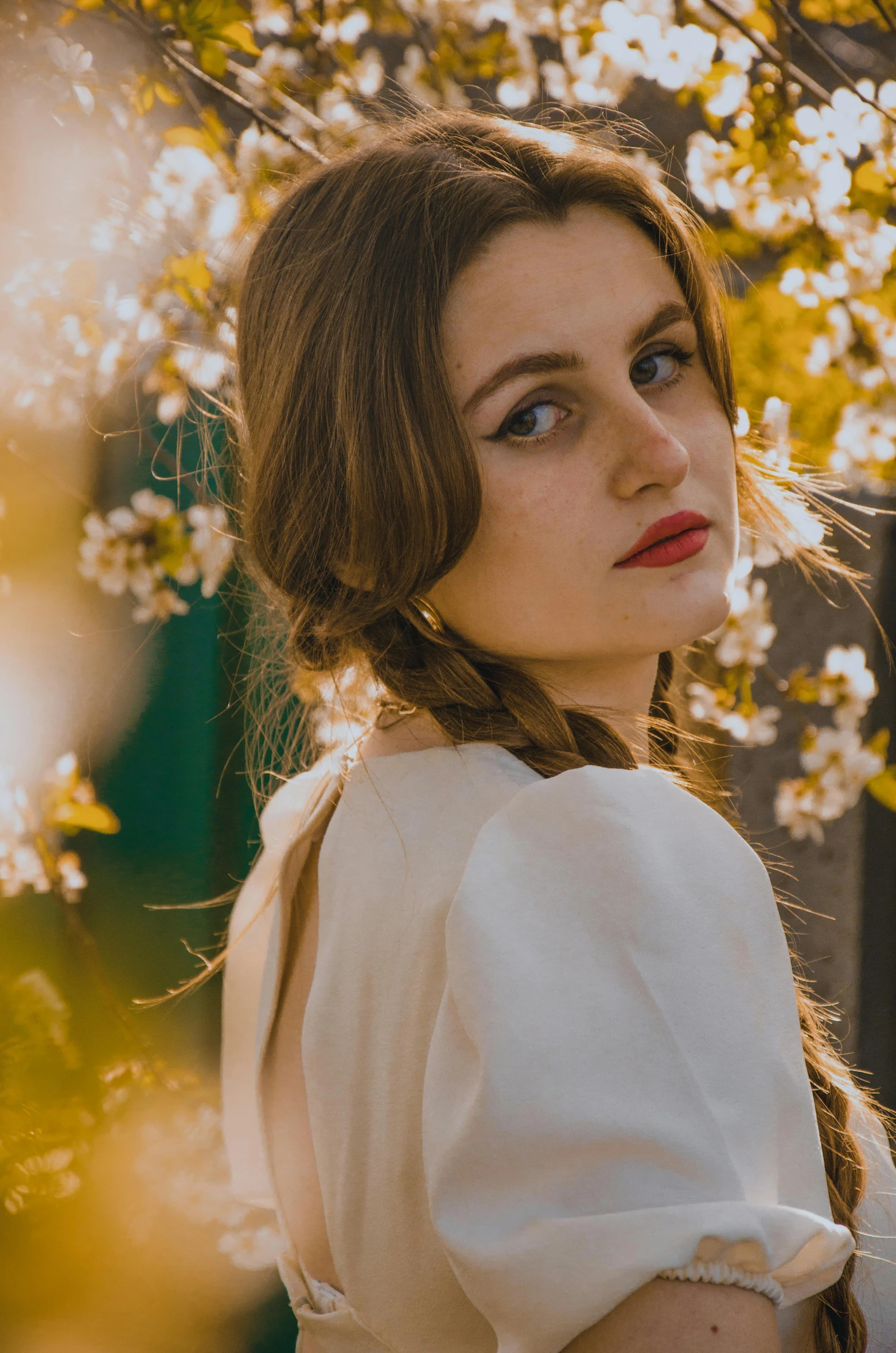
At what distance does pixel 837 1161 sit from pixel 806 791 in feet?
3.21

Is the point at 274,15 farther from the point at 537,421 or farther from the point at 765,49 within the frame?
the point at 537,421

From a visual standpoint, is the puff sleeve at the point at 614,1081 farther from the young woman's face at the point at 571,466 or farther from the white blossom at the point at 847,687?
the white blossom at the point at 847,687

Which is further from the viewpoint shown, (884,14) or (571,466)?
(884,14)

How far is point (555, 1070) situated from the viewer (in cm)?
60

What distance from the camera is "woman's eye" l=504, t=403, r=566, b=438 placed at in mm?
880

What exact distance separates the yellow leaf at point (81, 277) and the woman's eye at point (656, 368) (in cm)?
96

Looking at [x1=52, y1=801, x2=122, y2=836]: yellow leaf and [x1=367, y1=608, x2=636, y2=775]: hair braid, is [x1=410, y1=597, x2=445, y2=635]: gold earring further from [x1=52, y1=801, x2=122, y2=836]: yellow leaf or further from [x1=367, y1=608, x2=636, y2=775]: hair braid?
[x1=52, y1=801, x2=122, y2=836]: yellow leaf

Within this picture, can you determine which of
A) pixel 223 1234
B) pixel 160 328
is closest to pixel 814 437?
pixel 160 328

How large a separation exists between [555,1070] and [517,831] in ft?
0.54

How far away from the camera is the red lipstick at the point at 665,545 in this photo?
89 centimetres

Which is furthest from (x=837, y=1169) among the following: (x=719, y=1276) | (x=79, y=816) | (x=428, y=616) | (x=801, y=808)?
(x=79, y=816)

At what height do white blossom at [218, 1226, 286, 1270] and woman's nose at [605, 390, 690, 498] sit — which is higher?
woman's nose at [605, 390, 690, 498]

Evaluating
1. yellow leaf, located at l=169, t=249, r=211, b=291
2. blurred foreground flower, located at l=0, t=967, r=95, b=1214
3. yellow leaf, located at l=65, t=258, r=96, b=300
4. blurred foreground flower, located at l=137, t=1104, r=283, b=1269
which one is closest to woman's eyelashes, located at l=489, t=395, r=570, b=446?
yellow leaf, located at l=169, t=249, r=211, b=291

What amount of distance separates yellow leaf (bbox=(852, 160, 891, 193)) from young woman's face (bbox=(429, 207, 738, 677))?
1039mm
